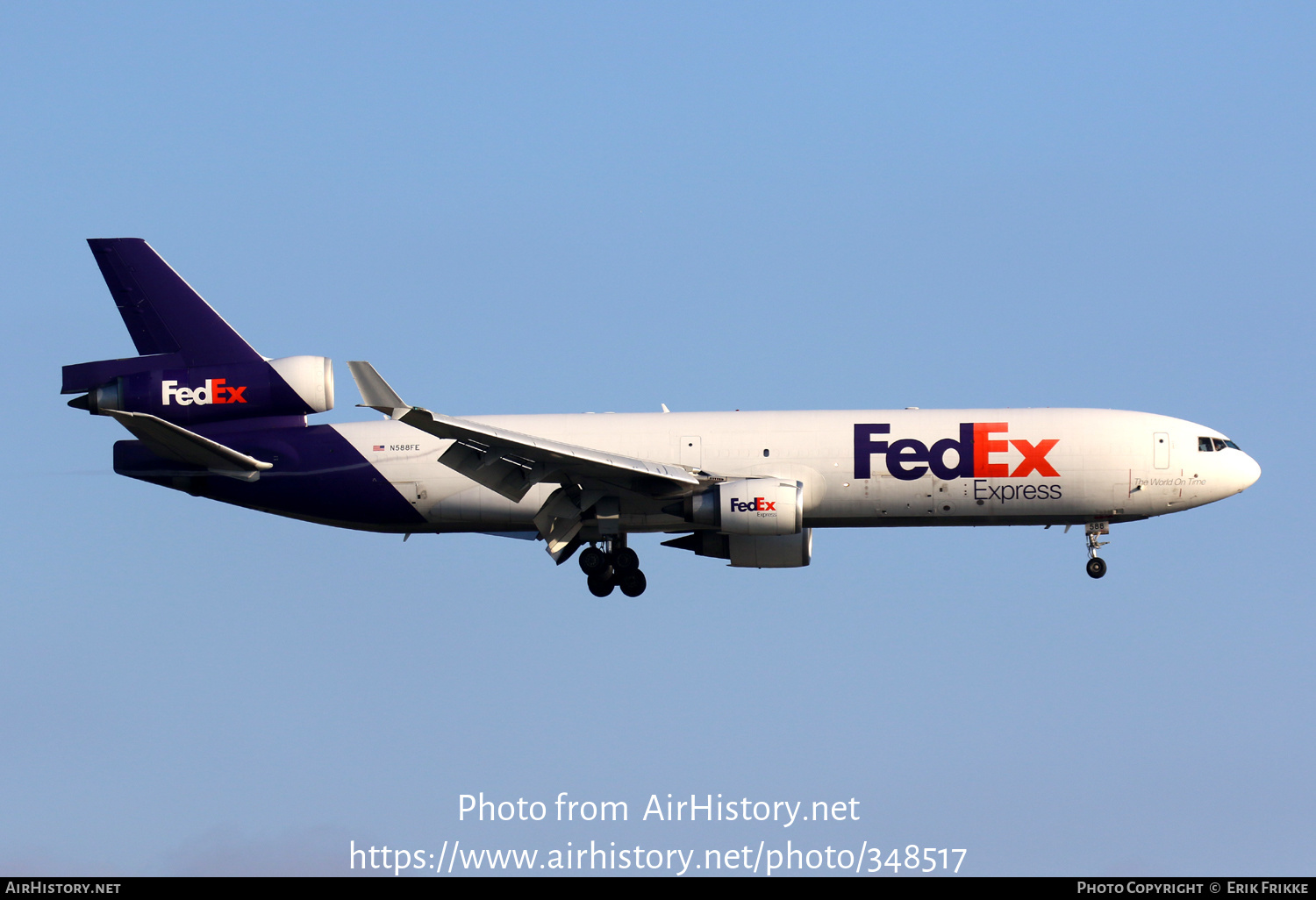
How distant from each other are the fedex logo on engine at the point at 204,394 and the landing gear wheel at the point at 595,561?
11.2 metres

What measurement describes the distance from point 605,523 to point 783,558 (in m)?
5.66

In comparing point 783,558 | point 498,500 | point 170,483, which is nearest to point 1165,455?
point 783,558

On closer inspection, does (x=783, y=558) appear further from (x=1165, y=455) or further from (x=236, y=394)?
(x=236, y=394)

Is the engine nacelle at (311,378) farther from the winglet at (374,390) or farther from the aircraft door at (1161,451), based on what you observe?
the aircraft door at (1161,451)

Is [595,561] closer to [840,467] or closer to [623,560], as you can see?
[623,560]

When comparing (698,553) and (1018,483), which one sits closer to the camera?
(1018,483)

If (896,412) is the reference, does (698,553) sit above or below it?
below

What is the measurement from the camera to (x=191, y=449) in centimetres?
4453

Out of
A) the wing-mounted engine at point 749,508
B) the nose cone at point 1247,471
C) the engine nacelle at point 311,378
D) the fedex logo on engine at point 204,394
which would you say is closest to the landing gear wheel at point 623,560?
the wing-mounted engine at point 749,508

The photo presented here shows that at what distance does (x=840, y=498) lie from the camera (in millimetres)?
44531

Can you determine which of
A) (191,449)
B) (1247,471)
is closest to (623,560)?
(191,449)

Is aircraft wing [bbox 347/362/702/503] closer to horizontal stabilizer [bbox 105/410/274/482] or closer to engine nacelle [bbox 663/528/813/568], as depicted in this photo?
engine nacelle [bbox 663/528/813/568]

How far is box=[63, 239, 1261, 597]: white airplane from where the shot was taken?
1743 inches

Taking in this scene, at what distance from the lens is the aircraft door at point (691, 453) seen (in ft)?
148
